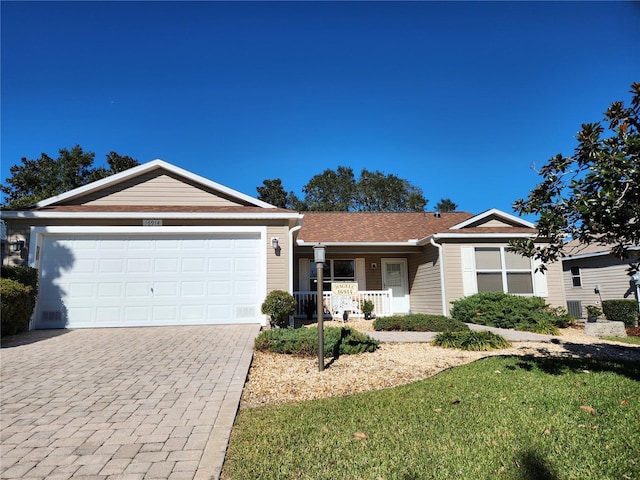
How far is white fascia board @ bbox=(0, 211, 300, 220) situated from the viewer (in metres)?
9.55

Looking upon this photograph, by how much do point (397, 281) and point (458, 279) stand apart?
11.0 feet

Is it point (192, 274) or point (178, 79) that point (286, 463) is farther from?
point (178, 79)

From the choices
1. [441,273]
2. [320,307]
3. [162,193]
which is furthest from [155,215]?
Answer: [441,273]

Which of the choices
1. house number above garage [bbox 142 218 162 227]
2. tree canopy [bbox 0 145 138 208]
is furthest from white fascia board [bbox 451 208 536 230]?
tree canopy [bbox 0 145 138 208]

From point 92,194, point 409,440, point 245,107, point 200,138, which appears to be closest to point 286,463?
point 409,440

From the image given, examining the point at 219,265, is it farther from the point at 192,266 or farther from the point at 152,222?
the point at 152,222

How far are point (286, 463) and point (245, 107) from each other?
550 inches

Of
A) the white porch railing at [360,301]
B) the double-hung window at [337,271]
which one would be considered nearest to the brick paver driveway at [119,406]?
the white porch railing at [360,301]

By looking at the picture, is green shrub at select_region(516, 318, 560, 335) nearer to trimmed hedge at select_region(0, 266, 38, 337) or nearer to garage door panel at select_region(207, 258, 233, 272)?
garage door panel at select_region(207, 258, 233, 272)

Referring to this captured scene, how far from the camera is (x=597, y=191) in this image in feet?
13.9

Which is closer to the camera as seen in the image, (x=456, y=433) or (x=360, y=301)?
(x=456, y=433)

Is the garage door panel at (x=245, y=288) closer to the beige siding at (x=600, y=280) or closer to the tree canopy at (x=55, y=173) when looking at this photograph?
the beige siding at (x=600, y=280)

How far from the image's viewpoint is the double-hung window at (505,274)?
1260cm

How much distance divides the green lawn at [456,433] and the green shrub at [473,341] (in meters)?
2.73
